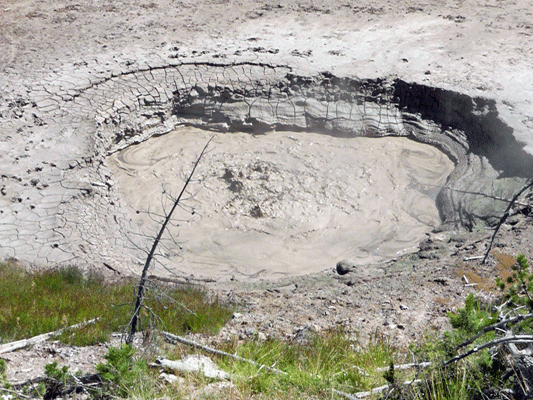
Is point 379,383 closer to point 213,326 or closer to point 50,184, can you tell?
point 213,326

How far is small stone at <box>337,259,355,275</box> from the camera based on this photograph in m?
7.90

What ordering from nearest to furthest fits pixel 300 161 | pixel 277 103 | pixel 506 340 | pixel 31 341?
1. pixel 506 340
2. pixel 31 341
3. pixel 300 161
4. pixel 277 103

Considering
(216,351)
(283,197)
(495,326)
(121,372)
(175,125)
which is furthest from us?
(175,125)

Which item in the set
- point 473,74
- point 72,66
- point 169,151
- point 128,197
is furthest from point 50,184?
point 473,74

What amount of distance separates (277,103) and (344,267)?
4.11 m

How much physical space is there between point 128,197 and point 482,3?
9.48 meters

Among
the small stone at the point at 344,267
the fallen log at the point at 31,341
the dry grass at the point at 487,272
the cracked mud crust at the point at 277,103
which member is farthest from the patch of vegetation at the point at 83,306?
the dry grass at the point at 487,272

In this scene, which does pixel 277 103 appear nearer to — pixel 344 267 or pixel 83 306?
pixel 344 267

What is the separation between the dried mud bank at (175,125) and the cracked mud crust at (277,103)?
0.03m

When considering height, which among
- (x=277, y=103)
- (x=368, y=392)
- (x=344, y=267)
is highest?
(x=368, y=392)

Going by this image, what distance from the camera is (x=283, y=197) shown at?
30.6 feet

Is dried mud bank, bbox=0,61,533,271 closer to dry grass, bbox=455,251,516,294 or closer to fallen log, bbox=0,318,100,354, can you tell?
dry grass, bbox=455,251,516,294

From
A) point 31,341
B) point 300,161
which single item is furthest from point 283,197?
point 31,341

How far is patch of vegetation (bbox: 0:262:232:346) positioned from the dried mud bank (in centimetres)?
74
